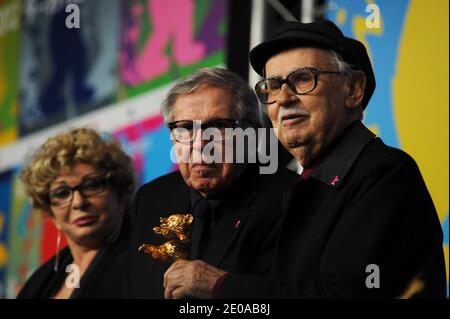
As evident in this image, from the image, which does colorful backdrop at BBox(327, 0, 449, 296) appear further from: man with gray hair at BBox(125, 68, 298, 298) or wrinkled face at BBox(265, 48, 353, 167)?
wrinkled face at BBox(265, 48, 353, 167)

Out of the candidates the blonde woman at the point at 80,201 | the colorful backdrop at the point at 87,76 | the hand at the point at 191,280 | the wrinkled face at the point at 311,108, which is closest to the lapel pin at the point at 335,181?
the wrinkled face at the point at 311,108

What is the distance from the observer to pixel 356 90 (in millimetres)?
2398

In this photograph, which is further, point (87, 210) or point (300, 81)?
point (87, 210)

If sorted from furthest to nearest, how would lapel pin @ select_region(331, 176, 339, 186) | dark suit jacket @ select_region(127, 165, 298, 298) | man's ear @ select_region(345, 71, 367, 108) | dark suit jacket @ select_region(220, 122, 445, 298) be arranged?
dark suit jacket @ select_region(127, 165, 298, 298), man's ear @ select_region(345, 71, 367, 108), lapel pin @ select_region(331, 176, 339, 186), dark suit jacket @ select_region(220, 122, 445, 298)

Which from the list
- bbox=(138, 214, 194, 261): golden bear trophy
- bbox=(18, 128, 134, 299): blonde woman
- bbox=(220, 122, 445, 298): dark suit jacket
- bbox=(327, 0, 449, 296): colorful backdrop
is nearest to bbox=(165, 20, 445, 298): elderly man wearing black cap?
bbox=(220, 122, 445, 298): dark suit jacket

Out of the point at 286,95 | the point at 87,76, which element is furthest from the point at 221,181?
the point at 87,76

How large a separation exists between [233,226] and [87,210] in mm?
1210

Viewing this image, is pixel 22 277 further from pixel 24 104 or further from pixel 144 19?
pixel 144 19

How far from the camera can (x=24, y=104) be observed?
651 cm

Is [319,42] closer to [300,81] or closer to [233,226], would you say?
[300,81]

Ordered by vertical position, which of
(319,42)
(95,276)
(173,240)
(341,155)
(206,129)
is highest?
(319,42)

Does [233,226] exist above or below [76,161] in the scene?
below

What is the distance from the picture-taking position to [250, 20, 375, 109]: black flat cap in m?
2.32
